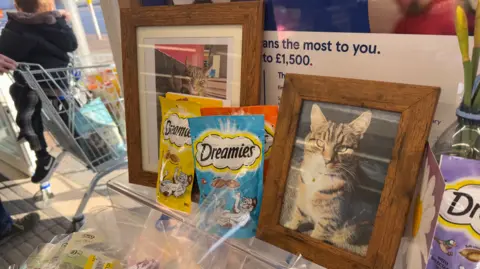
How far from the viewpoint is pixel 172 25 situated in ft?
2.23

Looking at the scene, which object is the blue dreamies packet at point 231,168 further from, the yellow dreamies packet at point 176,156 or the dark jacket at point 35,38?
the dark jacket at point 35,38

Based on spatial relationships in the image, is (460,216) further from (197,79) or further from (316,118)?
(197,79)

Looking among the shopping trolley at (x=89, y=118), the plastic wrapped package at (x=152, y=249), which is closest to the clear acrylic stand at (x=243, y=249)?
the plastic wrapped package at (x=152, y=249)

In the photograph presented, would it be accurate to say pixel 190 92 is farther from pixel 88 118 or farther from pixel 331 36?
pixel 88 118

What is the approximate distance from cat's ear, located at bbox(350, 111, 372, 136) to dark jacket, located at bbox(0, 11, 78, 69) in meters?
1.90

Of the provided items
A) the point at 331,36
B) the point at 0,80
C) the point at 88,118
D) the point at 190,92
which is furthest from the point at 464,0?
the point at 0,80

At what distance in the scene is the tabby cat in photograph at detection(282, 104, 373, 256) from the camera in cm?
50

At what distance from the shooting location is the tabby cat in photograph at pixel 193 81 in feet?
2.21

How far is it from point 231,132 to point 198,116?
78 mm

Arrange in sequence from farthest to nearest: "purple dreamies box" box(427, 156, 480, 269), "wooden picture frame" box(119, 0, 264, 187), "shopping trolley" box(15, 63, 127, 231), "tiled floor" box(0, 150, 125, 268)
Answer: "tiled floor" box(0, 150, 125, 268), "shopping trolley" box(15, 63, 127, 231), "wooden picture frame" box(119, 0, 264, 187), "purple dreamies box" box(427, 156, 480, 269)

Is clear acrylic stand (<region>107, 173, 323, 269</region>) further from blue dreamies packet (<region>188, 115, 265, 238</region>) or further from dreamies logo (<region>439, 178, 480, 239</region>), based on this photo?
dreamies logo (<region>439, 178, 480, 239</region>)

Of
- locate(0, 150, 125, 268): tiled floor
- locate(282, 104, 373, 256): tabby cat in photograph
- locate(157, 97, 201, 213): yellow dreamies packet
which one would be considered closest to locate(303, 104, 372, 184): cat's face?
locate(282, 104, 373, 256): tabby cat in photograph

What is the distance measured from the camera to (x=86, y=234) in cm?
76

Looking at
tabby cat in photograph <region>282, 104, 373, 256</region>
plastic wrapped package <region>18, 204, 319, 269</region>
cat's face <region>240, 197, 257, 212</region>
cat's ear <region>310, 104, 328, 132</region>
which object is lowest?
plastic wrapped package <region>18, 204, 319, 269</region>
